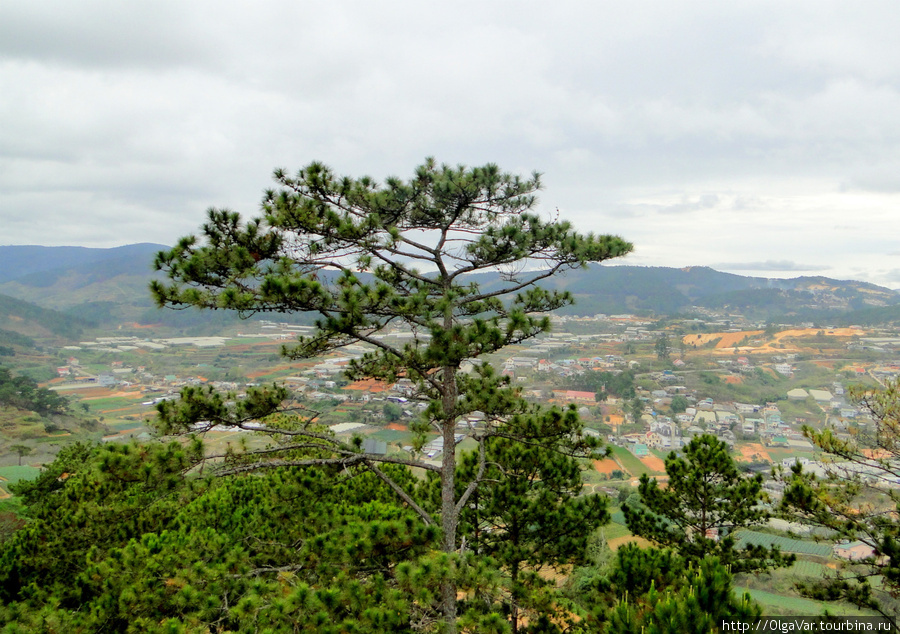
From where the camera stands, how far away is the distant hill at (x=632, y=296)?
390 feet

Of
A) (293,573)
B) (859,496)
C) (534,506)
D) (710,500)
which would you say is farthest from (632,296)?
(293,573)

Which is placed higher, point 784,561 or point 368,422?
point 784,561

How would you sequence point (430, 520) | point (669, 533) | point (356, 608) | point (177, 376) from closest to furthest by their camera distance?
point (356, 608)
point (430, 520)
point (669, 533)
point (177, 376)

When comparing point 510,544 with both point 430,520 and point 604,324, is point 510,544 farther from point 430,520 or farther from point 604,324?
point 604,324

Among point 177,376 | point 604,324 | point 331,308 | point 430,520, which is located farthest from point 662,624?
point 604,324

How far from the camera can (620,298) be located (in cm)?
14938

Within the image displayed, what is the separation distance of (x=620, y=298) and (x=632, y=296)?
232 inches

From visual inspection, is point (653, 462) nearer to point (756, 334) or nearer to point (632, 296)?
point (756, 334)

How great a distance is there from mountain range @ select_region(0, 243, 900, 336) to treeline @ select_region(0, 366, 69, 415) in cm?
5190

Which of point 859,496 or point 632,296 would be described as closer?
point 859,496

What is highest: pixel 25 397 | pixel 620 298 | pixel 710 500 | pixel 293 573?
pixel 620 298

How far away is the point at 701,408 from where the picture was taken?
49219mm

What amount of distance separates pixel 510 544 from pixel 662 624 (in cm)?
539

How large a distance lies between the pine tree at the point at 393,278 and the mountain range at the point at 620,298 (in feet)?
279
